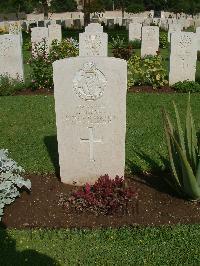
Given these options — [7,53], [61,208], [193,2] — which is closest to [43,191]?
[61,208]

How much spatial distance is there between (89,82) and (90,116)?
0.46 metres

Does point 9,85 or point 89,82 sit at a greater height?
point 89,82

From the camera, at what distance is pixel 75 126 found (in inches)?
211

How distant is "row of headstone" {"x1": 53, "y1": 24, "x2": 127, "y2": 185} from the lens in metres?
5.03

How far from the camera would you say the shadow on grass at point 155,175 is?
5.65 meters

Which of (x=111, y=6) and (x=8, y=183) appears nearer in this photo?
(x=8, y=183)

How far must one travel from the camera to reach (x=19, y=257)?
4359 mm

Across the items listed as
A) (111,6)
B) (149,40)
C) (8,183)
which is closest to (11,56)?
(8,183)

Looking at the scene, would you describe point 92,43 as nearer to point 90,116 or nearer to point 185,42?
point 185,42

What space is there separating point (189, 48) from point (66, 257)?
28.0ft

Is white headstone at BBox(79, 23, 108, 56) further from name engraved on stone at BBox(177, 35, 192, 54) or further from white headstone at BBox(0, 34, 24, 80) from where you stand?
name engraved on stone at BBox(177, 35, 192, 54)

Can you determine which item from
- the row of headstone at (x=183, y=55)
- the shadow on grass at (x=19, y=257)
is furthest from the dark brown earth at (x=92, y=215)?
the row of headstone at (x=183, y=55)

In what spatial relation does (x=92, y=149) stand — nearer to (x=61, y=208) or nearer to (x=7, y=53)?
(x=61, y=208)

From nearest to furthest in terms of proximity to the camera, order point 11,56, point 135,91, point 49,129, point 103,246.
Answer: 1. point 103,246
2. point 49,129
3. point 135,91
4. point 11,56
